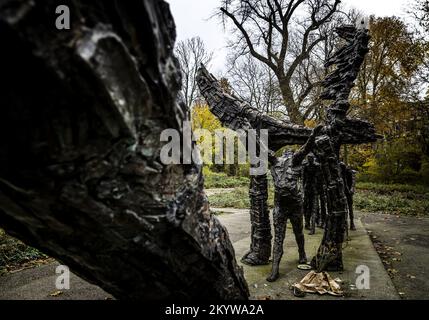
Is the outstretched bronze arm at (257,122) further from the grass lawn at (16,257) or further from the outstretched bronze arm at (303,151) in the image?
the grass lawn at (16,257)

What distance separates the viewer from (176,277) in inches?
58.9

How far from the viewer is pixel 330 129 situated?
4957 millimetres

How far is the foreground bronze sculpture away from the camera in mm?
4633

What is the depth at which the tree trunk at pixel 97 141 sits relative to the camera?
73 cm

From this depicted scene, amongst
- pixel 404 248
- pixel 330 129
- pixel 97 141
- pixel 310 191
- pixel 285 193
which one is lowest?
pixel 404 248

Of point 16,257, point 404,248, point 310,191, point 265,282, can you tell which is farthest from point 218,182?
point 265,282

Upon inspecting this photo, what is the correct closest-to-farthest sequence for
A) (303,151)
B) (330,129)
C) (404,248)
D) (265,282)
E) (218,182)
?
(303,151) < (265,282) < (330,129) < (404,248) < (218,182)

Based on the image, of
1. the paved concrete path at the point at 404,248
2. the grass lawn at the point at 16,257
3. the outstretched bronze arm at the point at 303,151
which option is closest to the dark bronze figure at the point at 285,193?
the outstretched bronze arm at the point at 303,151

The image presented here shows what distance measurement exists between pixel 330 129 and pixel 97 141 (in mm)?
4607

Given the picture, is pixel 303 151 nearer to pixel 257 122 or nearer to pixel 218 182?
pixel 257 122

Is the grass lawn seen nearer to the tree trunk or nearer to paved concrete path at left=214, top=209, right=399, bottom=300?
paved concrete path at left=214, top=209, right=399, bottom=300
